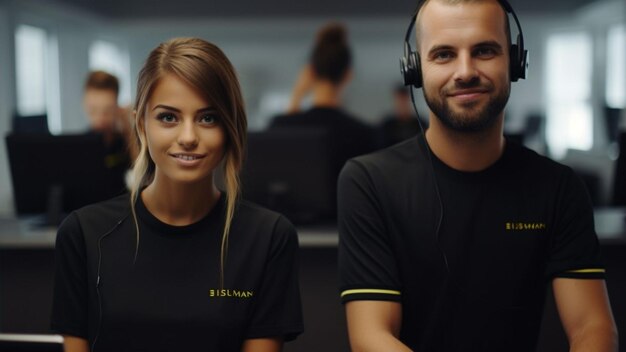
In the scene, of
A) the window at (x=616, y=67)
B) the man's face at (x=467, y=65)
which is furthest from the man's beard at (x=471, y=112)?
the window at (x=616, y=67)

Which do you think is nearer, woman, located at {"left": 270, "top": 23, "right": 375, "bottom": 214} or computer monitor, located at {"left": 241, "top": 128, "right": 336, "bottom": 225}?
computer monitor, located at {"left": 241, "top": 128, "right": 336, "bottom": 225}

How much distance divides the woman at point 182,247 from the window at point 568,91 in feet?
28.6

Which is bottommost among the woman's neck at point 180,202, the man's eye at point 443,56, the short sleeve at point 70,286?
the short sleeve at point 70,286

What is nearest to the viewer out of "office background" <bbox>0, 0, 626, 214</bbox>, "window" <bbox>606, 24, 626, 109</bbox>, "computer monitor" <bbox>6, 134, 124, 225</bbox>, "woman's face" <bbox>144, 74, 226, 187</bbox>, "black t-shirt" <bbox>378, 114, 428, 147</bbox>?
"woman's face" <bbox>144, 74, 226, 187</bbox>

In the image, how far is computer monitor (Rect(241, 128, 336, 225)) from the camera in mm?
2838

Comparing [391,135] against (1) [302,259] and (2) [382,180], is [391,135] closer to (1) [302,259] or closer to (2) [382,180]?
(1) [302,259]

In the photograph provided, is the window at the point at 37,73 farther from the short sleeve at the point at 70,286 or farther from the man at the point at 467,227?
the man at the point at 467,227

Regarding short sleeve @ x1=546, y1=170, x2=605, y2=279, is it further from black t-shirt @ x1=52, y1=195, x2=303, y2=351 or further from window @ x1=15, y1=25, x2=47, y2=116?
window @ x1=15, y1=25, x2=47, y2=116

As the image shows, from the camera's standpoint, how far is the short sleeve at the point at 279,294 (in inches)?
61.2

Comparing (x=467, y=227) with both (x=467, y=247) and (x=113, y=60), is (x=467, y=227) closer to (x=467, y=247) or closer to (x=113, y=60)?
(x=467, y=247)

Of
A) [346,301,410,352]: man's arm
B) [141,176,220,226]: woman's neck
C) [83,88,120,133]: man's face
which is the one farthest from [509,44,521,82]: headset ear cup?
[83,88,120,133]: man's face

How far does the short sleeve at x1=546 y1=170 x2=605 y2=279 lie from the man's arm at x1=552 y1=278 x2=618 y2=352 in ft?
0.07

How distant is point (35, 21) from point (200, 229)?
661cm

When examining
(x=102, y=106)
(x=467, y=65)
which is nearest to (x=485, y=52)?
(x=467, y=65)
